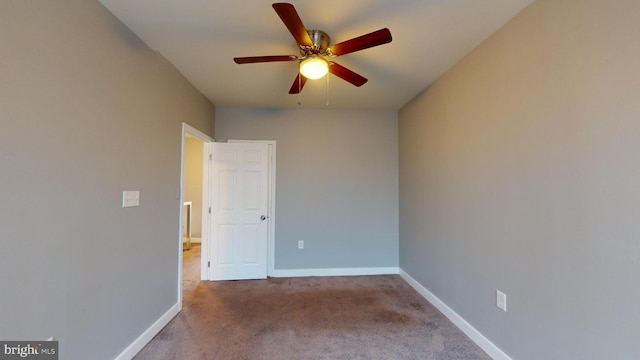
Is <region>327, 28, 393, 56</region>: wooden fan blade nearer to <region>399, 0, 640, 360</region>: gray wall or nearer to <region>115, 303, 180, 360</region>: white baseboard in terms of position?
<region>399, 0, 640, 360</region>: gray wall

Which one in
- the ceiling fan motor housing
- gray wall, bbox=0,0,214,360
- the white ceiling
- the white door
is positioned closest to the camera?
gray wall, bbox=0,0,214,360

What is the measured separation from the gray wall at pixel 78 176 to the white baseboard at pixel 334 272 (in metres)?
1.75

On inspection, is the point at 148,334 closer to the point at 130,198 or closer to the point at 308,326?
the point at 130,198

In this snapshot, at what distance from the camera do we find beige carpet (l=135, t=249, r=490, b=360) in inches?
84.5

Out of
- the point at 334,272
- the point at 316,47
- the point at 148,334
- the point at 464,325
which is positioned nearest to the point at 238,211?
the point at 334,272

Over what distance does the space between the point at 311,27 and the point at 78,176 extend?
1800 millimetres

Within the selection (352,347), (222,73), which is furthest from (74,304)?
(222,73)

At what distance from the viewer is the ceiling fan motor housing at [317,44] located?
193cm

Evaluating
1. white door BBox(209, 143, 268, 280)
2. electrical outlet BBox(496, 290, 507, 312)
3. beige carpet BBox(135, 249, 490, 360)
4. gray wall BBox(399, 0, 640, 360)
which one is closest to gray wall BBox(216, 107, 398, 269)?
white door BBox(209, 143, 268, 280)

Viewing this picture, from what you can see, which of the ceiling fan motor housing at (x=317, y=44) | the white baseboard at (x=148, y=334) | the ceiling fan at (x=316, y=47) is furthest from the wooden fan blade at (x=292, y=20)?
the white baseboard at (x=148, y=334)

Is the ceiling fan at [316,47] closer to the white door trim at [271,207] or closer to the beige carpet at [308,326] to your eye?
the white door trim at [271,207]

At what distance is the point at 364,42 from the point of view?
1708mm

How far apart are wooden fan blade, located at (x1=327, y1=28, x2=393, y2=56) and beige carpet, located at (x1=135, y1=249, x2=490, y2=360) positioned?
2.26m

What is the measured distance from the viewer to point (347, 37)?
7.00ft
